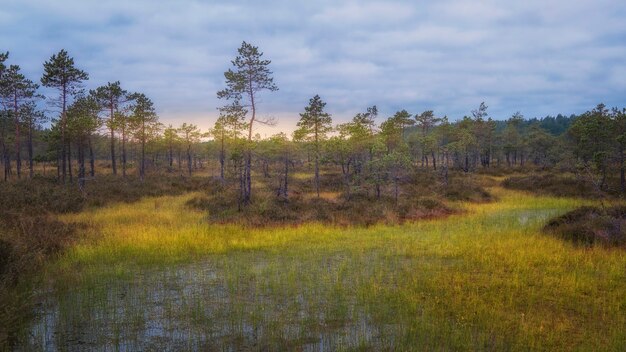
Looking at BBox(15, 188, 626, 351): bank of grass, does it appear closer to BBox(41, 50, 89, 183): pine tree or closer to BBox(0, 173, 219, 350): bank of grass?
BBox(0, 173, 219, 350): bank of grass

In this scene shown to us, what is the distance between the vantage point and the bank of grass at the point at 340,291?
625 centimetres

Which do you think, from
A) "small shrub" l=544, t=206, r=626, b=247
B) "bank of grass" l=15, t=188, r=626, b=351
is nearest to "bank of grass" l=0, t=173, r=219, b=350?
"bank of grass" l=15, t=188, r=626, b=351

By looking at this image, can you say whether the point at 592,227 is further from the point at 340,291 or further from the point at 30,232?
the point at 30,232

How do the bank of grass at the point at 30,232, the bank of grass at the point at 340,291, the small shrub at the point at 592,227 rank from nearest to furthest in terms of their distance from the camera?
the bank of grass at the point at 340,291, the bank of grass at the point at 30,232, the small shrub at the point at 592,227

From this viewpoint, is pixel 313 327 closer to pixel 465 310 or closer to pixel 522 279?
pixel 465 310

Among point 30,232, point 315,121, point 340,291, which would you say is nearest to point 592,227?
point 340,291

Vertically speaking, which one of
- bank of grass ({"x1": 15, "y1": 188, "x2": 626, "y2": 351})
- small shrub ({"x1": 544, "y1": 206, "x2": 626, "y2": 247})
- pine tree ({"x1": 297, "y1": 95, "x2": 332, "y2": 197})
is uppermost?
pine tree ({"x1": 297, "y1": 95, "x2": 332, "y2": 197})

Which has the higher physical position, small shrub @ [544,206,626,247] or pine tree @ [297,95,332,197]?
pine tree @ [297,95,332,197]

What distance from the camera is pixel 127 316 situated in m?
7.23

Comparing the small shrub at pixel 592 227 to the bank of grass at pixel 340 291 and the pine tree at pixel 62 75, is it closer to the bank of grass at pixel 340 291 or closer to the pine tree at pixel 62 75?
the bank of grass at pixel 340 291

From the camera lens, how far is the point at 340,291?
28.1ft

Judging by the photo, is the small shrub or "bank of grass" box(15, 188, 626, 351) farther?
the small shrub

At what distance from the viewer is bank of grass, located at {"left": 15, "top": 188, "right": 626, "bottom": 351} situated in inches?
246

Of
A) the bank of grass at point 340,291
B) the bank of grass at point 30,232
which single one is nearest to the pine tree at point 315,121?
the bank of grass at point 30,232
